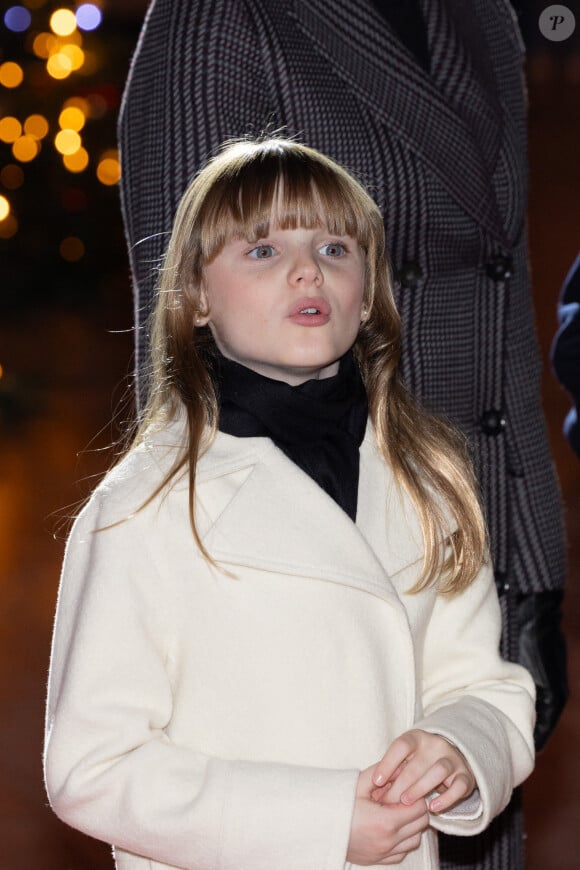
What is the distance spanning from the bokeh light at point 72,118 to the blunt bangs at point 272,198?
510cm

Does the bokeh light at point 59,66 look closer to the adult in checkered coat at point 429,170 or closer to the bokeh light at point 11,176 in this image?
the bokeh light at point 11,176

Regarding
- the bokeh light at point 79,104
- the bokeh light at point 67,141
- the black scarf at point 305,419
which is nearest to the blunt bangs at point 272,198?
the black scarf at point 305,419

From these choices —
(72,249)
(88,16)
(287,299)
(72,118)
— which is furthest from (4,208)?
(287,299)

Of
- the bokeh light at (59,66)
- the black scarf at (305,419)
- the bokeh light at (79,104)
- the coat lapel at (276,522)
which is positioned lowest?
the bokeh light at (79,104)

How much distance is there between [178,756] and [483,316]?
0.71 meters

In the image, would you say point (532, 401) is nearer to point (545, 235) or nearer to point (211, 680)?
point (211, 680)

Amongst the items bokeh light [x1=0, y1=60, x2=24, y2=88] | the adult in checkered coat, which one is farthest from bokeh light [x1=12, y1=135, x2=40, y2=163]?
the adult in checkered coat

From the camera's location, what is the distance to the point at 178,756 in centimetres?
115

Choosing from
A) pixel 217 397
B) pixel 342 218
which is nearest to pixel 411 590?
pixel 217 397

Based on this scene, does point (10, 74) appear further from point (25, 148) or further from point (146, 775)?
point (146, 775)

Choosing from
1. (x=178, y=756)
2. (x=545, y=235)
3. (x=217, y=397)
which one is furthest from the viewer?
(x=545, y=235)

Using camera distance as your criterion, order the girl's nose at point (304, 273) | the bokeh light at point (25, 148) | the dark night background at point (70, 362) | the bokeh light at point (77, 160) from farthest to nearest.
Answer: the bokeh light at point (77, 160) < the bokeh light at point (25, 148) < the dark night background at point (70, 362) < the girl's nose at point (304, 273)

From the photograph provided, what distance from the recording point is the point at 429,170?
155cm

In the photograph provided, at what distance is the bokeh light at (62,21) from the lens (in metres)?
5.40
